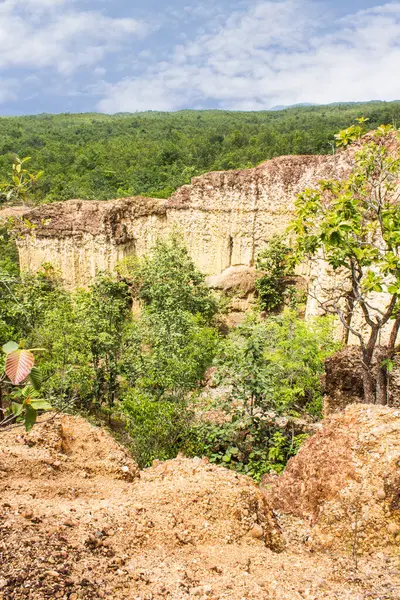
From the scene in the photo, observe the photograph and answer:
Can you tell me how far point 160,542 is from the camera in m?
3.84

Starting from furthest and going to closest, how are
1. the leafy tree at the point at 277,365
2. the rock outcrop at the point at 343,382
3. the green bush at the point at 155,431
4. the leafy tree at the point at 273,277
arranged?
the leafy tree at the point at 273,277, the green bush at the point at 155,431, the rock outcrop at the point at 343,382, the leafy tree at the point at 277,365

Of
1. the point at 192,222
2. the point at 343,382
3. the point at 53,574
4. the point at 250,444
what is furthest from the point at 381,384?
the point at 192,222

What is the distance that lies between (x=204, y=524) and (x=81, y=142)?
6539cm

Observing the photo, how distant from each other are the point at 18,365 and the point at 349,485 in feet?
11.6

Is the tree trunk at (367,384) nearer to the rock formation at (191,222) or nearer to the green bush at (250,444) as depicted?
the green bush at (250,444)

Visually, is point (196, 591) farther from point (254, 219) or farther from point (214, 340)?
point (254, 219)

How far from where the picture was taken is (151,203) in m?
23.6

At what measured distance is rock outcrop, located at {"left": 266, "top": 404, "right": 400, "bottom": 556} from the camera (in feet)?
13.7

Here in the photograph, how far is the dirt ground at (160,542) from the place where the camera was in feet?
10.4

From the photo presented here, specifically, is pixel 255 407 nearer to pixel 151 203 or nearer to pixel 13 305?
pixel 13 305

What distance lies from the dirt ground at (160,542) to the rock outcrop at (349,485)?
0.50 ft

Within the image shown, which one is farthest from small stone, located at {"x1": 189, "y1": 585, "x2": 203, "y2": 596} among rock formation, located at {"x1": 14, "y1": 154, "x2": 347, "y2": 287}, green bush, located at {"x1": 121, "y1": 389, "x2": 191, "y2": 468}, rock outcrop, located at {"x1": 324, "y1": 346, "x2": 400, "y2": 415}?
rock formation, located at {"x1": 14, "y1": 154, "x2": 347, "y2": 287}

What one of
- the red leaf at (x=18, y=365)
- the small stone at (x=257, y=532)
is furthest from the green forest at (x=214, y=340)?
the small stone at (x=257, y=532)

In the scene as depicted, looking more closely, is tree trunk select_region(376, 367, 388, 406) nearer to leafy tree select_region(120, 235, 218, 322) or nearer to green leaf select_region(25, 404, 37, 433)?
green leaf select_region(25, 404, 37, 433)
